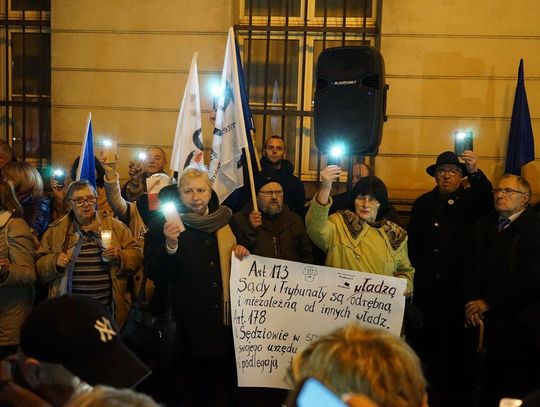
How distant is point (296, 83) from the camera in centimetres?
790

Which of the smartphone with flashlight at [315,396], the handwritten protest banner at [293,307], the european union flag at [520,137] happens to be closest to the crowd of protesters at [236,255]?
the handwritten protest banner at [293,307]

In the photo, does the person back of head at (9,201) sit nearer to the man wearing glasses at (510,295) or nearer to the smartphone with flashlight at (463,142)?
the man wearing glasses at (510,295)

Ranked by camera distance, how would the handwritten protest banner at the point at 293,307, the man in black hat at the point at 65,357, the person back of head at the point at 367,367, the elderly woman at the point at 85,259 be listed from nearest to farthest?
the person back of head at the point at 367,367 → the man in black hat at the point at 65,357 → the handwritten protest banner at the point at 293,307 → the elderly woman at the point at 85,259

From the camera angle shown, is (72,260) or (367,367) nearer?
(367,367)

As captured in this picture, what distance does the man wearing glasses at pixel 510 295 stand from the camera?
4.71m

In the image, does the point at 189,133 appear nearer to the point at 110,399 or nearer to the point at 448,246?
the point at 448,246

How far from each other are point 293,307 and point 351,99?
1703 mm

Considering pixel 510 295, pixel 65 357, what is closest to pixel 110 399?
pixel 65 357

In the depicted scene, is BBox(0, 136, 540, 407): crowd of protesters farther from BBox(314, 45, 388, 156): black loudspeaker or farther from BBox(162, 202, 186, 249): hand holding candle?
BBox(314, 45, 388, 156): black loudspeaker

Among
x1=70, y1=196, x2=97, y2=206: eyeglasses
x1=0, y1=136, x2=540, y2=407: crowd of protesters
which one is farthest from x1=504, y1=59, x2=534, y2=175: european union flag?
x1=70, y1=196, x2=97, y2=206: eyeglasses

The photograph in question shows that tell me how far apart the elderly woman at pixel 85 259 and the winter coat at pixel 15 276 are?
9cm

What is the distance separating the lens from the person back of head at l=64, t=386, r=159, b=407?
1435 millimetres

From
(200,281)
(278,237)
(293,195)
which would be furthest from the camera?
(293,195)

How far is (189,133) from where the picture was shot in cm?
598
